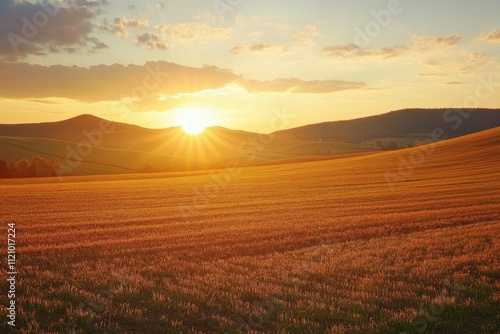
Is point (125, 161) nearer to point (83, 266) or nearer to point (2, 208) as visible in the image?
point (2, 208)

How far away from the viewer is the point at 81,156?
413ft

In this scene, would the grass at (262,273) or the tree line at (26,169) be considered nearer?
the grass at (262,273)

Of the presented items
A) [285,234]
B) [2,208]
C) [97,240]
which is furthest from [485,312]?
[2,208]

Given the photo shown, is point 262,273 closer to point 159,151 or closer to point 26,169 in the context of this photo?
point 26,169

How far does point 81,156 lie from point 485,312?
129 metres

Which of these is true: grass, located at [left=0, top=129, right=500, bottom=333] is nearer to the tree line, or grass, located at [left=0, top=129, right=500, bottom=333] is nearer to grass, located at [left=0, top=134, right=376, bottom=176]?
the tree line
